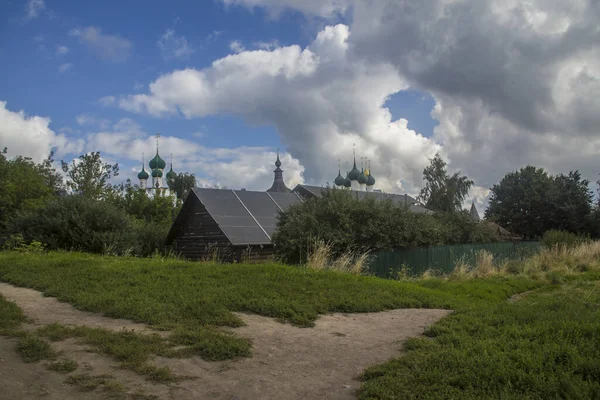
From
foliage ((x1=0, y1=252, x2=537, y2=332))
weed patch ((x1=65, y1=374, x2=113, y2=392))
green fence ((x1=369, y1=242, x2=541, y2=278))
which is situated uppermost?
green fence ((x1=369, y1=242, x2=541, y2=278))

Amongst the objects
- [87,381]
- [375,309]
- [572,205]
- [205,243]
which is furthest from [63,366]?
[572,205]

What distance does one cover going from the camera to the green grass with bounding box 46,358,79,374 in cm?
496

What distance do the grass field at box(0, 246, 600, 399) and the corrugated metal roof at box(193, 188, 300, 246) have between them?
1045 centimetres

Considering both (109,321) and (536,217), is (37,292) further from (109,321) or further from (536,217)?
(536,217)

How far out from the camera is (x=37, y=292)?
914 cm

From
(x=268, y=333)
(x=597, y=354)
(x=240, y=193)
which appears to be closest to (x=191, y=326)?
(x=268, y=333)

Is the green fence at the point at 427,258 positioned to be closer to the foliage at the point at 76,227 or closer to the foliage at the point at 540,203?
the foliage at the point at 76,227

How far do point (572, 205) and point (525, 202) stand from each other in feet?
11.8

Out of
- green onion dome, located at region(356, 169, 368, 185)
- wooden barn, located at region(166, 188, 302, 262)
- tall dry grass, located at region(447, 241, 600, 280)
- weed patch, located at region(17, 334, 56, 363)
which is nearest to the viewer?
weed patch, located at region(17, 334, 56, 363)

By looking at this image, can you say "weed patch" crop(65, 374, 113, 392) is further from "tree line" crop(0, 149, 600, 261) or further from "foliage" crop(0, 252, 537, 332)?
"tree line" crop(0, 149, 600, 261)

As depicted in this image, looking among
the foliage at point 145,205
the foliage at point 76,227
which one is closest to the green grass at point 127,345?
the foliage at point 76,227

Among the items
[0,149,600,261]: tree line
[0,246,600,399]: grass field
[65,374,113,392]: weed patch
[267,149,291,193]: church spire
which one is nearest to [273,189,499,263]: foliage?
[0,149,600,261]: tree line

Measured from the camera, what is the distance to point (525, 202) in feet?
139

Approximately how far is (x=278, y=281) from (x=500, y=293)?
21.7ft
